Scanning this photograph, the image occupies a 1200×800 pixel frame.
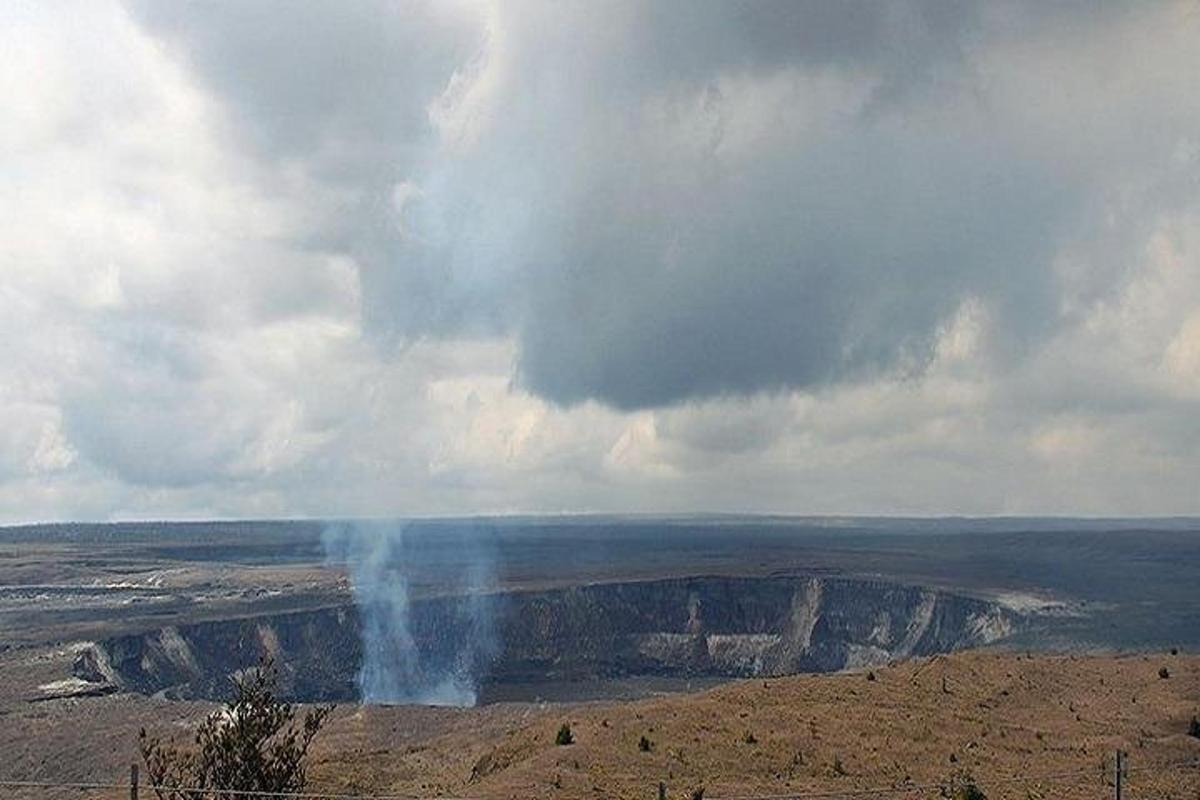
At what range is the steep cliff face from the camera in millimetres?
129875

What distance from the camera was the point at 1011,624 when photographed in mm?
127188

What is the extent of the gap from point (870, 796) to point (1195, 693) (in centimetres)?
2847

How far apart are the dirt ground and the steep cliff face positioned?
206ft

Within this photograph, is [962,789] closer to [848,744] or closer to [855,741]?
[848,744]

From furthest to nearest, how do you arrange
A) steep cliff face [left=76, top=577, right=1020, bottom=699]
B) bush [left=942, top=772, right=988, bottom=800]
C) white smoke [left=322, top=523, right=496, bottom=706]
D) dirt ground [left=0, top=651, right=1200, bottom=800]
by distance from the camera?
white smoke [left=322, top=523, right=496, bottom=706] < steep cliff face [left=76, top=577, right=1020, bottom=699] < dirt ground [left=0, top=651, right=1200, bottom=800] < bush [left=942, top=772, right=988, bottom=800]

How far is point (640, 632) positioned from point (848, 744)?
114042 millimetres

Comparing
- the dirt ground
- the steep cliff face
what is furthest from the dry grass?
the steep cliff face

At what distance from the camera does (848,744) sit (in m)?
44.7

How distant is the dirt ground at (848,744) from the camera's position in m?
39.8

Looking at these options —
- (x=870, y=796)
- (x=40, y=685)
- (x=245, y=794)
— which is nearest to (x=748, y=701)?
(x=870, y=796)

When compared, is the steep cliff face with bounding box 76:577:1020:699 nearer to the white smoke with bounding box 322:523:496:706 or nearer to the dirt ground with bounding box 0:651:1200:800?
the white smoke with bounding box 322:523:496:706

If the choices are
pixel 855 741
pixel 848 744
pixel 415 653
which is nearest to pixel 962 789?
pixel 848 744

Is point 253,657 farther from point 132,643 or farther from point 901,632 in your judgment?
point 901,632

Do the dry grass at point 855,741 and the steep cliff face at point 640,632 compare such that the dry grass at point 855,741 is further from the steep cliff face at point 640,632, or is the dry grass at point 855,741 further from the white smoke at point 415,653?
the white smoke at point 415,653
